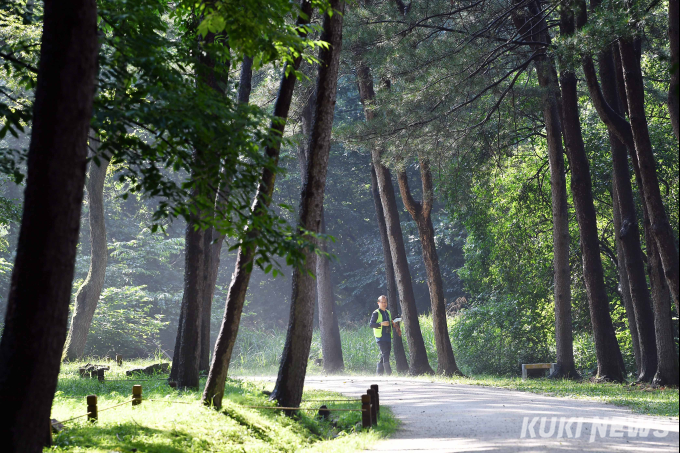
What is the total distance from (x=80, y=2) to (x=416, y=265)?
33.8m

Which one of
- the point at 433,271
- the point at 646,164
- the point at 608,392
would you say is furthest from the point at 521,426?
the point at 433,271

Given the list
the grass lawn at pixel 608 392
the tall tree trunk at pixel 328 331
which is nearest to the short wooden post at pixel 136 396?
the grass lawn at pixel 608 392

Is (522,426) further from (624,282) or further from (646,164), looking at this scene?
(624,282)

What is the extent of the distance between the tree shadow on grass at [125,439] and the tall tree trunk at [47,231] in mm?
2174

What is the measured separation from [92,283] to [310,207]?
1414 centimetres

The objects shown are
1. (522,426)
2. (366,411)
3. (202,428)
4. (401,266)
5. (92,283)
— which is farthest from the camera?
(92,283)

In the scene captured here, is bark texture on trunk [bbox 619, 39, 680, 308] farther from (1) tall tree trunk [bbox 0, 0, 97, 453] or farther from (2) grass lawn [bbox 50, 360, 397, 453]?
(1) tall tree trunk [bbox 0, 0, 97, 453]

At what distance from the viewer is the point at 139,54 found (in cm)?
642

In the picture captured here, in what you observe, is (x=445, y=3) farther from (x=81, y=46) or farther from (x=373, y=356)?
(x=373, y=356)

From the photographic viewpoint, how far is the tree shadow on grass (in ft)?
21.6

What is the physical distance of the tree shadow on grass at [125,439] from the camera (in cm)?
657

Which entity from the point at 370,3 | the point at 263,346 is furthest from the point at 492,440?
the point at 263,346

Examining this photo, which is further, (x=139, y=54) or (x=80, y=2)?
(x=139, y=54)

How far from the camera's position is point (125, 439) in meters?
6.85
